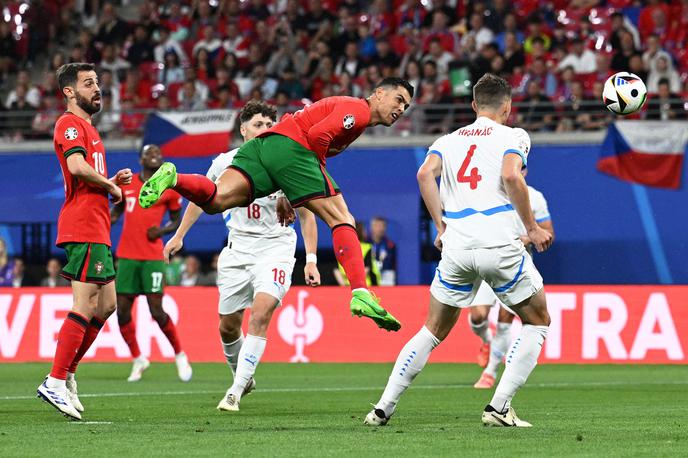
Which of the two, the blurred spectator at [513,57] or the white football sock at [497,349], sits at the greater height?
the blurred spectator at [513,57]

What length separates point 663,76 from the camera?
20281 mm

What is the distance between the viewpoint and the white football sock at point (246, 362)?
9.36 metres

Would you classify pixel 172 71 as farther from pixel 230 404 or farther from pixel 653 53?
pixel 230 404

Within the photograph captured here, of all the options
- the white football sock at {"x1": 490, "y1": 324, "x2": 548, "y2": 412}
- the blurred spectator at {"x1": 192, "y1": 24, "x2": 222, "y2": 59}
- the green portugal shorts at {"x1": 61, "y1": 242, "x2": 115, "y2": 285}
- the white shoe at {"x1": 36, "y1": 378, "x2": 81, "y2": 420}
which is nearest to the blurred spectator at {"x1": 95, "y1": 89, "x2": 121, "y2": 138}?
the blurred spectator at {"x1": 192, "y1": 24, "x2": 222, "y2": 59}

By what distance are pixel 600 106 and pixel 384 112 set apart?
507 inches

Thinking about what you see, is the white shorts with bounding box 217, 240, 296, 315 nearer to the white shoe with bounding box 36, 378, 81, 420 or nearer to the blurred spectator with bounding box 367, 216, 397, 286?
the white shoe with bounding box 36, 378, 81, 420

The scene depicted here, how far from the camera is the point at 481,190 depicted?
780 centimetres

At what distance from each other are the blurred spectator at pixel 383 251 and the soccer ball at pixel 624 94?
902cm

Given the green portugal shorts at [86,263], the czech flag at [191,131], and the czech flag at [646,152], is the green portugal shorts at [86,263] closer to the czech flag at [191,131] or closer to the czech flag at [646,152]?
the czech flag at [191,131]

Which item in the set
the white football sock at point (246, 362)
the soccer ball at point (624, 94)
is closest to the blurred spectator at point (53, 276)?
the white football sock at point (246, 362)

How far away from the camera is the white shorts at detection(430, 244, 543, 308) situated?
25.2 feet

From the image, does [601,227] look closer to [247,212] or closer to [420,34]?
[420,34]

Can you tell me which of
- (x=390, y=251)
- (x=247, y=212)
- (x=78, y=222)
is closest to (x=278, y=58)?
(x=390, y=251)

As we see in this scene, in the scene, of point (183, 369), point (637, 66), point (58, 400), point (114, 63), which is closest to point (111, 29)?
point (114, 63)
